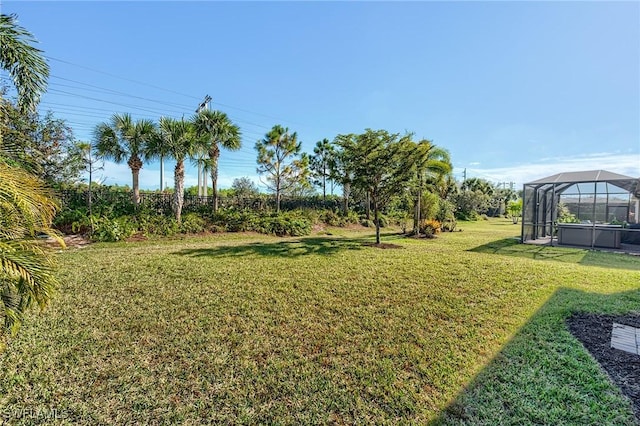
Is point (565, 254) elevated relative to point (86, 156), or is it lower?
lower

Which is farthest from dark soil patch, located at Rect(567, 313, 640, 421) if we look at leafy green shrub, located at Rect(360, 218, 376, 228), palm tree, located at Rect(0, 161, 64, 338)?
leafy green shrub, located at Rect(360, 218, 376, 228)

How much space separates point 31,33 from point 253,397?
190 inches

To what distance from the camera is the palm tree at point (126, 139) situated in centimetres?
1162

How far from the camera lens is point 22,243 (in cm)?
219

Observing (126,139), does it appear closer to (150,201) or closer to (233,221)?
(150,201)

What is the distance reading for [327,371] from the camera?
9.32ft

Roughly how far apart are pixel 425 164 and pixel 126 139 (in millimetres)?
12505

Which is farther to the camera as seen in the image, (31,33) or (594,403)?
(31,33)

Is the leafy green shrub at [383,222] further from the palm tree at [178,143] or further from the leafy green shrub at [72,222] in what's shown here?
the leafy green shrub at [72,222]

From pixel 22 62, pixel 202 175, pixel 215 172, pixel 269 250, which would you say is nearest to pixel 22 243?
pixel 22 62

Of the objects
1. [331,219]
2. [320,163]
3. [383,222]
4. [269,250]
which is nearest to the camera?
[269,250]

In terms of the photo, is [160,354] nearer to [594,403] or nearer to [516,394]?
[516,394]

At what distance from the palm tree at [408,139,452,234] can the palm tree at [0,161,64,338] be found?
31.0 feet

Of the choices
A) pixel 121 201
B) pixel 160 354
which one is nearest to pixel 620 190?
pixel 160 354
